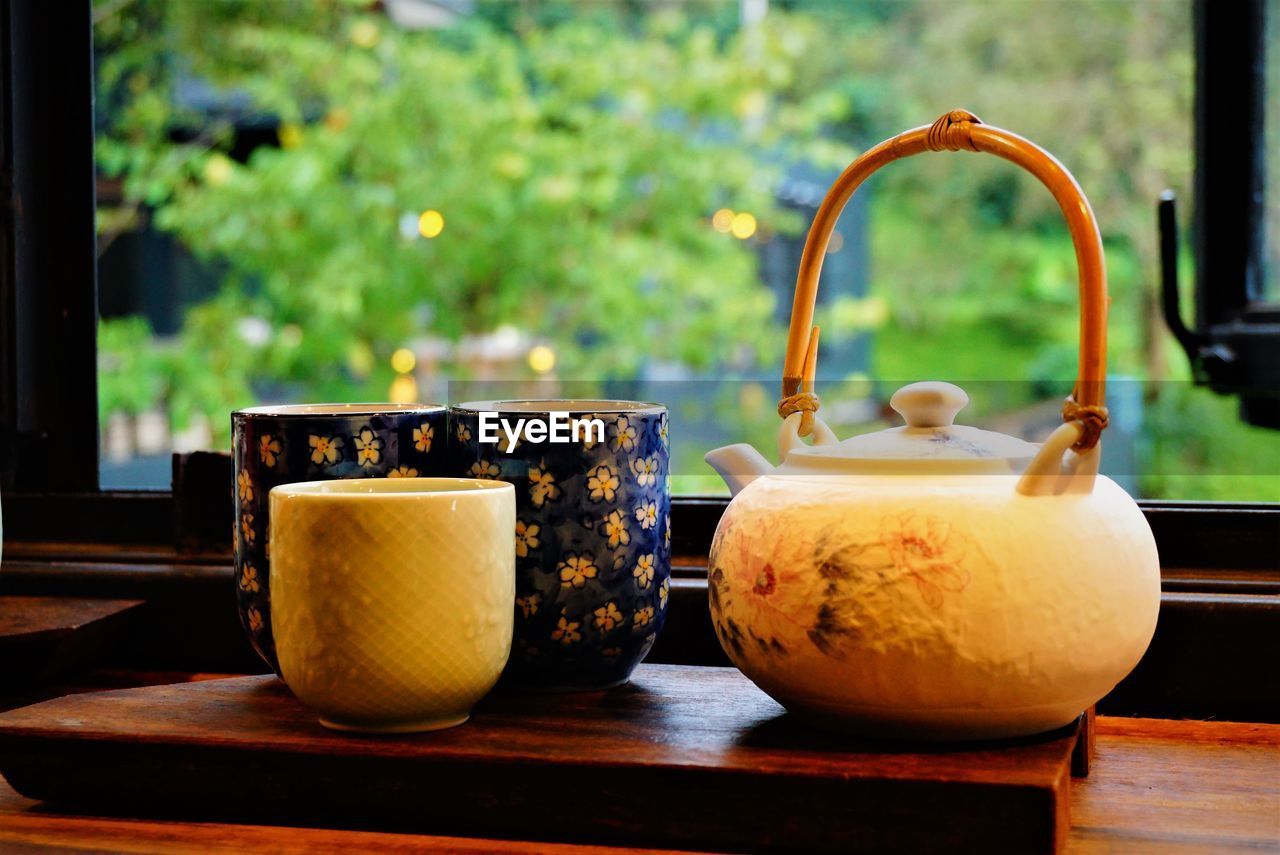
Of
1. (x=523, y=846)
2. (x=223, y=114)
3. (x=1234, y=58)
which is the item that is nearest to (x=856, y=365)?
(x=223, y=114)

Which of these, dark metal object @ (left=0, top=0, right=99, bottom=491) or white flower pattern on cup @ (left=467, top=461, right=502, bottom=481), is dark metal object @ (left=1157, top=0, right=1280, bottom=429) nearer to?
white flower pattern on cup @ (left=467, top=461, right=502, bottom=481)

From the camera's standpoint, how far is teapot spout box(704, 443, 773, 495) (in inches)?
23.9

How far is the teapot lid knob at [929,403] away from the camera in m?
0.57

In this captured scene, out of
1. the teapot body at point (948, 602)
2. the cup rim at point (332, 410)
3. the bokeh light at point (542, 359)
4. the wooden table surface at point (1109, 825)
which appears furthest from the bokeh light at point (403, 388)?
the teapot body at point (948, 602)

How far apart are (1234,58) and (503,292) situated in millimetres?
2463

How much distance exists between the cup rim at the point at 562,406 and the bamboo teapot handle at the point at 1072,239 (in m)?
0.08

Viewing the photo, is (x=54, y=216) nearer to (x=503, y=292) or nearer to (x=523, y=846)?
(x=523, y=846)

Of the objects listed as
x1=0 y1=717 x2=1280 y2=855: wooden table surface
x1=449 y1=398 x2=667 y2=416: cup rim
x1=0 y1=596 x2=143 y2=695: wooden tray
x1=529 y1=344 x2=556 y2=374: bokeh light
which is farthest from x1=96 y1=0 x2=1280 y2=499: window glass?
x1=0 y1=717 x2=1280 y2=855: wooden table surface

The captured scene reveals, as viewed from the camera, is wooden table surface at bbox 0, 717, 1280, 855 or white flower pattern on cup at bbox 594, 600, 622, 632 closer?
wooden table surface at bbox 0, 717, 1280, 855

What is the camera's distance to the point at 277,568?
0.56m

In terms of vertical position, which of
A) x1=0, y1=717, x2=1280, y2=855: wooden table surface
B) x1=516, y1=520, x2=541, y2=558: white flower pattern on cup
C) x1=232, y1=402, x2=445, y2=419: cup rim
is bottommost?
x1=0, y1=717, x2=1280, y2=855: wooden table surface

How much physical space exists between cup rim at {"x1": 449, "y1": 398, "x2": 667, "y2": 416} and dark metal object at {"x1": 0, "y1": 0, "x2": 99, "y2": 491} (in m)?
0.45

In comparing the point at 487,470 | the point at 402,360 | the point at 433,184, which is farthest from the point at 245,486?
the point at 402,360

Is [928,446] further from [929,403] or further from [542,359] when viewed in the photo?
[542,359]
